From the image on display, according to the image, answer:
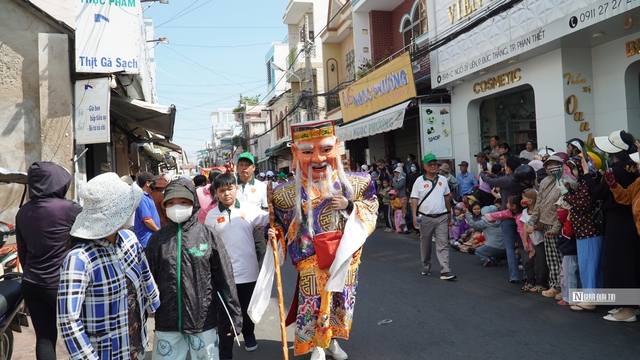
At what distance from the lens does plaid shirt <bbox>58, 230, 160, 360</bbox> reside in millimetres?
2377

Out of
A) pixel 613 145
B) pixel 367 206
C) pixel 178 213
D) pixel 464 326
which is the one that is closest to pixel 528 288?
pixel 464 326

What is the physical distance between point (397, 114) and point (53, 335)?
1089 centimetres

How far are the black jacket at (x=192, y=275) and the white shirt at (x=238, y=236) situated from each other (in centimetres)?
88

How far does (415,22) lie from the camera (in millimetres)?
15469

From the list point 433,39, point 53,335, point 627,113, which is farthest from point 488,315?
point 433,39

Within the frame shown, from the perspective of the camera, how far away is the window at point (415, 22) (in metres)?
14.6

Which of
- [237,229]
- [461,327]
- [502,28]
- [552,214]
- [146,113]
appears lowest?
[461,327]

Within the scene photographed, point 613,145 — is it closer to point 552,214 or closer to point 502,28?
point 552,214

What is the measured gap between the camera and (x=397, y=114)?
13180 mm

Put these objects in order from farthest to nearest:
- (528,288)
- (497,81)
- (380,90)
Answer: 1. (380,90)
2. (497,81)
3. (528,288)

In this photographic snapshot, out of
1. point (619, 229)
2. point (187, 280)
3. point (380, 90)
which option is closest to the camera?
point (187, 280)

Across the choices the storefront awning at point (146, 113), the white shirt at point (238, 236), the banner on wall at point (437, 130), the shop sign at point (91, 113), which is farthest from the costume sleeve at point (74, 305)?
the banner on wall at point (437, 130)

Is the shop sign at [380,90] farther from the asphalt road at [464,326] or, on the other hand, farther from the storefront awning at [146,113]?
the asphalt road at [464,326]

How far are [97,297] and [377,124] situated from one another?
12347mm
